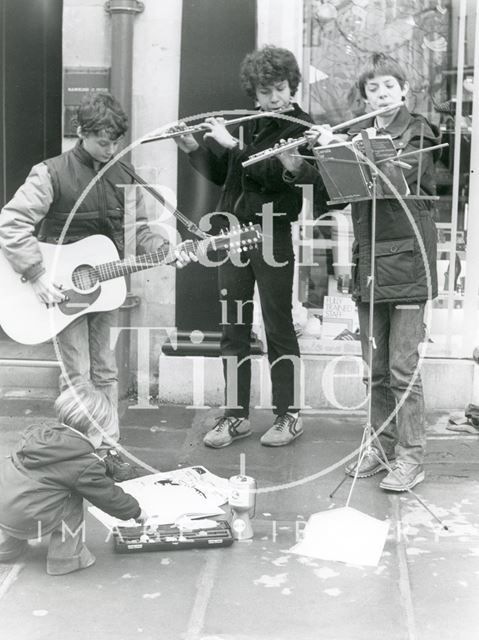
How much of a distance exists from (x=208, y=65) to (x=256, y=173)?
1.12 metres

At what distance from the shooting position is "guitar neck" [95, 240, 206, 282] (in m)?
4.50

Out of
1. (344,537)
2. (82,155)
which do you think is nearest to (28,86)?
(82,155)

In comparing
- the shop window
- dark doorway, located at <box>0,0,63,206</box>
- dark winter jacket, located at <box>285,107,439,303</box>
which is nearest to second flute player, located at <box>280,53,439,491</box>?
dark winter jacket, located at <box>285,107,439,303</box>

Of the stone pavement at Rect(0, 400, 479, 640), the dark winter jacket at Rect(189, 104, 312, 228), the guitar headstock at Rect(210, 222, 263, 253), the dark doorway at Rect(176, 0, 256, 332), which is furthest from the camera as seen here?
the dark doorway at Rect(176, 0, 256, 332)

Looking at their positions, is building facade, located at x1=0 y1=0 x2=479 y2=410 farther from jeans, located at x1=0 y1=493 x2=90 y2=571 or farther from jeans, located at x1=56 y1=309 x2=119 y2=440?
jeans, located at x1=0 y1=493 x2=90 y2=571

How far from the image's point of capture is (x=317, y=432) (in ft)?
17.1

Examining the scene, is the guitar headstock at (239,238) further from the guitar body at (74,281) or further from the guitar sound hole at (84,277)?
the guitar sound hole at (84,277)

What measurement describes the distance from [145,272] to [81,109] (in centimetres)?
152

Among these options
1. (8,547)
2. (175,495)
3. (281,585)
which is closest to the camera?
(281,585)

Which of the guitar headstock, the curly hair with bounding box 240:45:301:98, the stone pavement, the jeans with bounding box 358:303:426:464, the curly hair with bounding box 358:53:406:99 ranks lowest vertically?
the stone pavement

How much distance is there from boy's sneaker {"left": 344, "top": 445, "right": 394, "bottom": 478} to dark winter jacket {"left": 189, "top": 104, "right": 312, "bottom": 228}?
115 centimetres

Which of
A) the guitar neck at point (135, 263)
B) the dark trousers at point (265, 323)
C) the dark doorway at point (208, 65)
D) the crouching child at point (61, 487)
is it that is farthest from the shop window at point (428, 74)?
the crouching child at point (61, 487)

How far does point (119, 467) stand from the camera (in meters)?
4.41

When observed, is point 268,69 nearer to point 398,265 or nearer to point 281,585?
point 398,265
